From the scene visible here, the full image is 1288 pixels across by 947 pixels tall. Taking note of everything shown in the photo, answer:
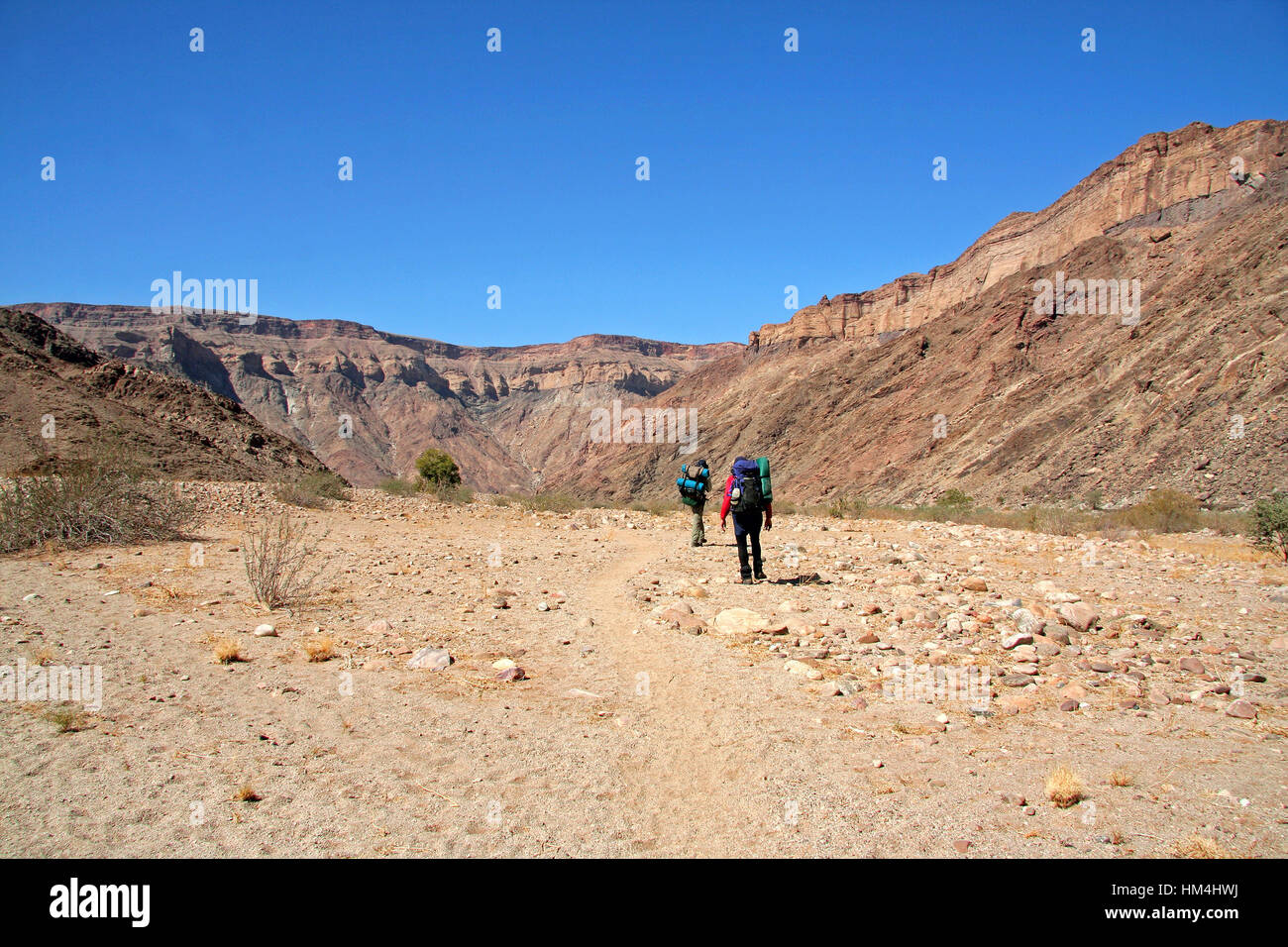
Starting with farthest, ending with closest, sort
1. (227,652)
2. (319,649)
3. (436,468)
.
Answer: (436,468)
(319,649)
(227,652)

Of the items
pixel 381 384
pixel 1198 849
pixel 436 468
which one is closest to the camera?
pixel 1198 849

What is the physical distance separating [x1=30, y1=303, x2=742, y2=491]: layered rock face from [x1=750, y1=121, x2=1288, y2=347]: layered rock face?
6636cm

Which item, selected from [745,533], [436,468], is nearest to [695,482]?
[745,533]

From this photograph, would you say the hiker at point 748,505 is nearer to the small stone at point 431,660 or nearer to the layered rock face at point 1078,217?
the small stone at point 431,660

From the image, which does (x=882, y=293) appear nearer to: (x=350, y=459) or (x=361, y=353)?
(x=350, y=459)

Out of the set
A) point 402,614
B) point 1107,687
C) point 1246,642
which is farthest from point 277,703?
point 1246,642

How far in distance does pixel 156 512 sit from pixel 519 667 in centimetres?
910

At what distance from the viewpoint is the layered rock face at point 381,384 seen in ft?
412

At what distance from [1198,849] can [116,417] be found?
87.4ft

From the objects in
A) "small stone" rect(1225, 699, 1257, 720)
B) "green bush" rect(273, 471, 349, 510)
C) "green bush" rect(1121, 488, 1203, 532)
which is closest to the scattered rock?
"small stone" rect(1225, 699, 1257, 720)

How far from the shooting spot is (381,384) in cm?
15762

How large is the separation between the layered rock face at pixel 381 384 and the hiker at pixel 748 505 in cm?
11121

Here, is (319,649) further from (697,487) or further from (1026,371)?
(1026,371)

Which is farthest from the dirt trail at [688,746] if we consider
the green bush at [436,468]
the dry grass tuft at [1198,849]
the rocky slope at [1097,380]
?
the green bush at [436,468]
